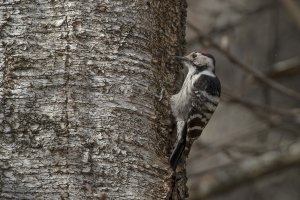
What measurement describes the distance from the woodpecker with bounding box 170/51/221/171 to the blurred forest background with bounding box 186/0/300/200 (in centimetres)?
117

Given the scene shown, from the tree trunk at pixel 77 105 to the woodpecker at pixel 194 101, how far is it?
14.5 inches

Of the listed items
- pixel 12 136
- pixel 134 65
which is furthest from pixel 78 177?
pixel 134 65

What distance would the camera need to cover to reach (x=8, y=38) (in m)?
3.43

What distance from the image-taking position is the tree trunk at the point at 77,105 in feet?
10.8

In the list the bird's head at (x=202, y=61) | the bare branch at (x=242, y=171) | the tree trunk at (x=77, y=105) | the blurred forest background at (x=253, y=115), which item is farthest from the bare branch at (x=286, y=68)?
the tree trunk at (x=77, y=105)

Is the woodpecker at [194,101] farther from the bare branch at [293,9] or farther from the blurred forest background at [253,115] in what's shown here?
the bare branch at [293,9]

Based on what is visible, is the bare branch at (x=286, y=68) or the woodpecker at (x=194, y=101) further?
the bare branch at (x=286, y=68)

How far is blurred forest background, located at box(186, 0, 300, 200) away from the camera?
250 inches

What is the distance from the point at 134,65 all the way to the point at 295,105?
12.7 ft

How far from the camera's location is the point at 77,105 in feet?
11.1

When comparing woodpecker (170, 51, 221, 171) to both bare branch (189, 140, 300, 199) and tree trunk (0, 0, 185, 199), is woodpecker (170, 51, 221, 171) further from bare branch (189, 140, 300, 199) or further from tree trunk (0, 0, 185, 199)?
bare branch (189, 140, 300, 199)

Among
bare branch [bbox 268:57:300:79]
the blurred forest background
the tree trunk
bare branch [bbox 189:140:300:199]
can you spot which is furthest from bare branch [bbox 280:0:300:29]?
the tree trunk

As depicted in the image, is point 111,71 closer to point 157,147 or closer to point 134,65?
point 134,65

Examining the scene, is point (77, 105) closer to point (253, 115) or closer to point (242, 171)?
point (242, 171)
